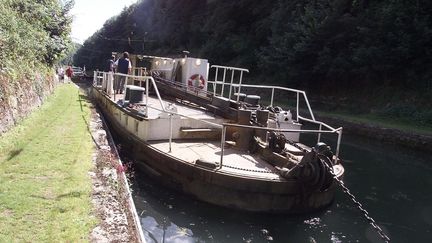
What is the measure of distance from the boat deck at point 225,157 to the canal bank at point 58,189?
1610 mm

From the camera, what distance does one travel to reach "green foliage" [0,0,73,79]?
1052cm

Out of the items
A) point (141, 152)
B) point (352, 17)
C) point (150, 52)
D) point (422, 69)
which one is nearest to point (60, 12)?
point (141, 152)

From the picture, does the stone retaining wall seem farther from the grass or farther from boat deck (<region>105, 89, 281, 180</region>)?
boat deck (<region>105, 89, 281, 180</region>)

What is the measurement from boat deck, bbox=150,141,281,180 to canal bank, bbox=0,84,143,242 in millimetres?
1610

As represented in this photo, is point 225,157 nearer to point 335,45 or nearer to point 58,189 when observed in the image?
point 58,189

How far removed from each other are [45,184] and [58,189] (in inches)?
12.3

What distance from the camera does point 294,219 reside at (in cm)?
822

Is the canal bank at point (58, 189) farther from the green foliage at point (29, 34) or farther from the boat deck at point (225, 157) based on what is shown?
the green foliage at point (29, 34)

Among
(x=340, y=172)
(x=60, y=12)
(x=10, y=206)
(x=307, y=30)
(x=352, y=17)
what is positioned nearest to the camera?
(x=10, y=206)

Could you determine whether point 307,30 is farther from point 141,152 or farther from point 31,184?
point 31,184

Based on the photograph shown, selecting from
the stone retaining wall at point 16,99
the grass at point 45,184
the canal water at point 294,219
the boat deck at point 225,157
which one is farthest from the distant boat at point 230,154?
the stone retaining wall at point 16,99

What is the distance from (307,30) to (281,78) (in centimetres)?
504

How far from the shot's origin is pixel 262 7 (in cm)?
3778

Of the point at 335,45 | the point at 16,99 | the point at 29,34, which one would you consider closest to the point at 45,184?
the point at 16,99
